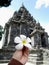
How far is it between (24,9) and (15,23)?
490 cm

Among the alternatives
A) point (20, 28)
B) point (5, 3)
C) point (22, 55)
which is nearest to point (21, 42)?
point (22, 55)

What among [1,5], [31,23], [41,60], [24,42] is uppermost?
[31,23]

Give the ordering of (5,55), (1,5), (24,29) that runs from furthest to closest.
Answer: (24,29) → (5,55) → (1,5)

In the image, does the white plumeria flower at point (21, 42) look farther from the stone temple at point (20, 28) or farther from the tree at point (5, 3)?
the stone temple at point (20, 28)

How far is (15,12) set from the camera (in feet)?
93.5

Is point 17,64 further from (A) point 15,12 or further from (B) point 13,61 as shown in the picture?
(A) point 15,12

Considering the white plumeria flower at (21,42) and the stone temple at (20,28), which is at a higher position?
the stone temple at (20,28)

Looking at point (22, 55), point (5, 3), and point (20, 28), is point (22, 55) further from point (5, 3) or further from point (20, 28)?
point (20, 28)

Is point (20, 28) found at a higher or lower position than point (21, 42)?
higher

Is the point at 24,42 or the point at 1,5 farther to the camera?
the point at 1,5

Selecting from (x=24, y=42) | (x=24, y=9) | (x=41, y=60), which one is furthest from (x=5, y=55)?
(x=24, y=42)

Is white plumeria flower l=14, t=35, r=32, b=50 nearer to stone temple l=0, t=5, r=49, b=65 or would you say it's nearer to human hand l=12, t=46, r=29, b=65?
human hand l=12, t=46, r=29, b=65

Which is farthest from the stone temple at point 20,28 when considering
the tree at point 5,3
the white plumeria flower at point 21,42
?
the white plumeria flower at point 21,42

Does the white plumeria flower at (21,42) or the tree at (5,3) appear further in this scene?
the tree at (5,3)
